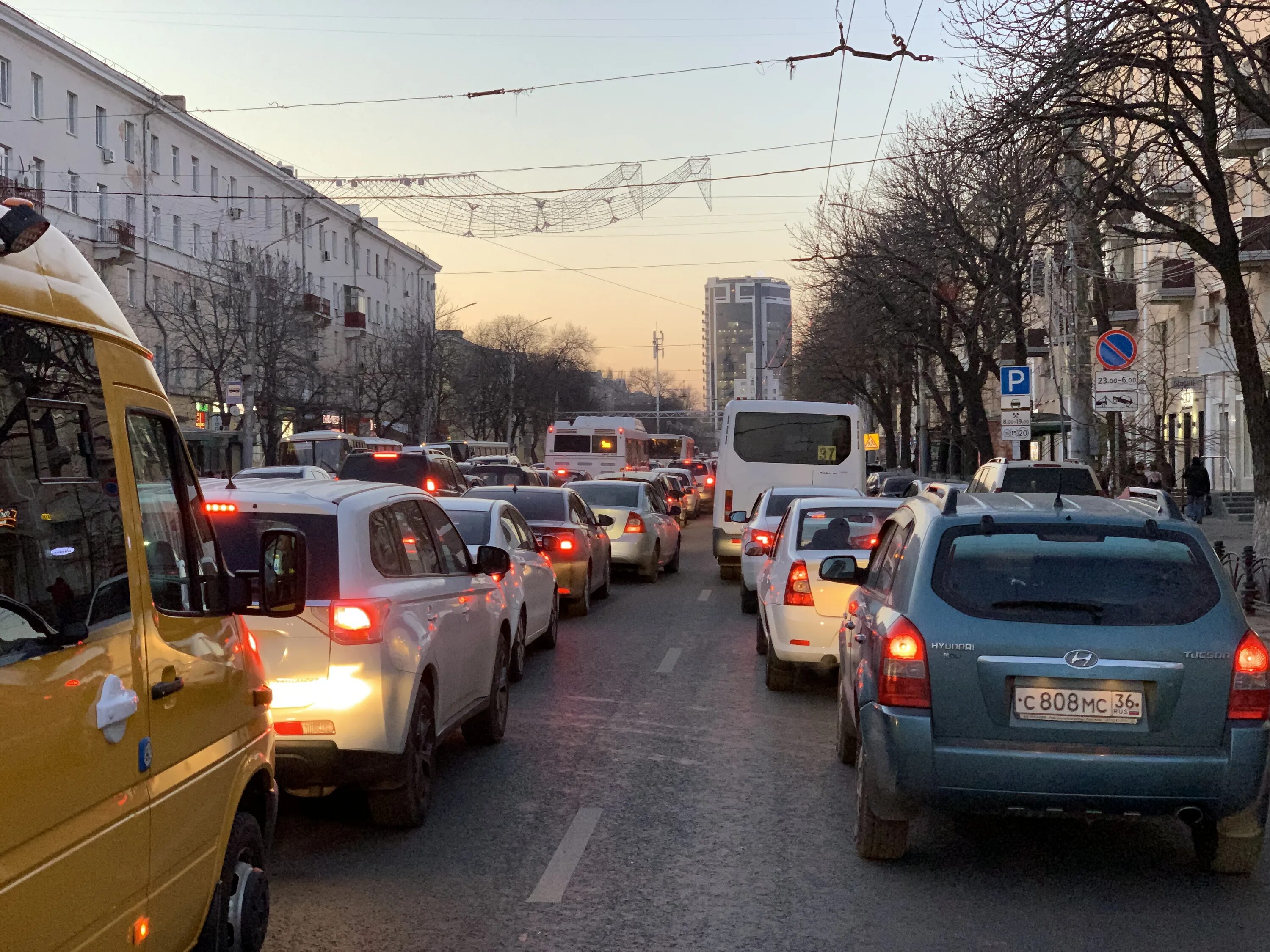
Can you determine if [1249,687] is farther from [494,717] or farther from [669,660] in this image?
[669,660]

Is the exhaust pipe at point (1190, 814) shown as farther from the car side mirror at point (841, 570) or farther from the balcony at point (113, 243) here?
the balcony at point (113, 243)

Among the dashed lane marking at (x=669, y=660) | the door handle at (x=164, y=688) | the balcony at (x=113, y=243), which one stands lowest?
the dashed lane marking at (x=669, y=660)

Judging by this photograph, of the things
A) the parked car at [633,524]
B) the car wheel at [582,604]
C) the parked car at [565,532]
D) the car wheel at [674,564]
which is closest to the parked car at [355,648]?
the parked car at [565,532]

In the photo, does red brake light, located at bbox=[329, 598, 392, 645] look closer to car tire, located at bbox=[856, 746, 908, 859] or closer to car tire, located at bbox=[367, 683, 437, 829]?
car tire, located at bbox=[367, 683, 437, 829]

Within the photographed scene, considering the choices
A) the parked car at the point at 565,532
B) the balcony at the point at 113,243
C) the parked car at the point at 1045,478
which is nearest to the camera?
the parked car at the point at 565,532

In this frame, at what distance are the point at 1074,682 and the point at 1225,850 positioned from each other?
104 cm

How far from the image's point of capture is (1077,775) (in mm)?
5664

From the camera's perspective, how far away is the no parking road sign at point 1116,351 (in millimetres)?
18328

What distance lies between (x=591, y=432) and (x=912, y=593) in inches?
1779

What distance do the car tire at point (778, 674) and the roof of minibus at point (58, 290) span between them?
26.3 feet

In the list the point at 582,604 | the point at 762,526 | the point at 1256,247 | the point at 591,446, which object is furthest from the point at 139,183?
the point at 762,526

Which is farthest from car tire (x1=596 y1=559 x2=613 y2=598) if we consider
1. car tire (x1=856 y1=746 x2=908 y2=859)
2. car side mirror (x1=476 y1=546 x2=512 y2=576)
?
car tire (x1=856 y1=746 x2=908 y2=859)

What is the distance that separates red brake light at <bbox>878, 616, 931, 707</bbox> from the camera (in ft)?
19.1

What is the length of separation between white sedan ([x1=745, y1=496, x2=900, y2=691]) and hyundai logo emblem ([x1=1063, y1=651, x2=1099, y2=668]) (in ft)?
15.2
